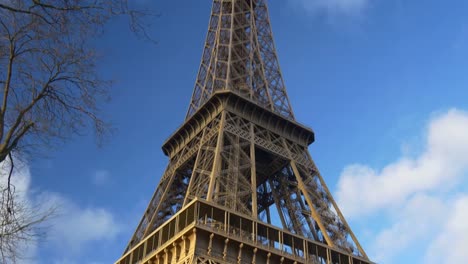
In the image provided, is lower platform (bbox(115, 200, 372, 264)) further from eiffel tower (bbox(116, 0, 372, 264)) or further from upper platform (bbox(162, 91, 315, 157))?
upper platform (bbox(162, 91, 315, 157))

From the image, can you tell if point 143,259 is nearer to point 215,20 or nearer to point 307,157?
point 307,157

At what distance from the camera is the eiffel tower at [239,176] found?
29.6 meters

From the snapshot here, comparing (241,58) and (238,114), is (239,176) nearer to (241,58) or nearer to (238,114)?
(238,114)

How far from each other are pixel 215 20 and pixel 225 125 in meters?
17.7

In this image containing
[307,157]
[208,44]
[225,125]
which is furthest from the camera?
[208,44]

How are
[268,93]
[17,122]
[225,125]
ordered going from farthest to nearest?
[268,93] → [225,125] → [17,122]

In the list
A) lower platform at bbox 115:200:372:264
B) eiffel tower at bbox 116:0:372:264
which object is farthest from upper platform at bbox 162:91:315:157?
lower platform at bbox 115:200:372:264

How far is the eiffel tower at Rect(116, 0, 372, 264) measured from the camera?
29.6 metres

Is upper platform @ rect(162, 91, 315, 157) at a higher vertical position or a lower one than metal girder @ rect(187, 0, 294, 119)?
lower

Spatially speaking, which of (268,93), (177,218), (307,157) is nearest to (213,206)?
(177,218)

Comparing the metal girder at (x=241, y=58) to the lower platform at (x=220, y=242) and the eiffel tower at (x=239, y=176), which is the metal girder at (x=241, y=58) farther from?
the lower platform at (x=220, y=242)

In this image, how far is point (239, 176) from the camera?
120ft

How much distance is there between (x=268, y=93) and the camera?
47750mm

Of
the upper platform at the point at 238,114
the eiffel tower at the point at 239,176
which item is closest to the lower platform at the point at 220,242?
the eiffel tower at the point at 239,176
